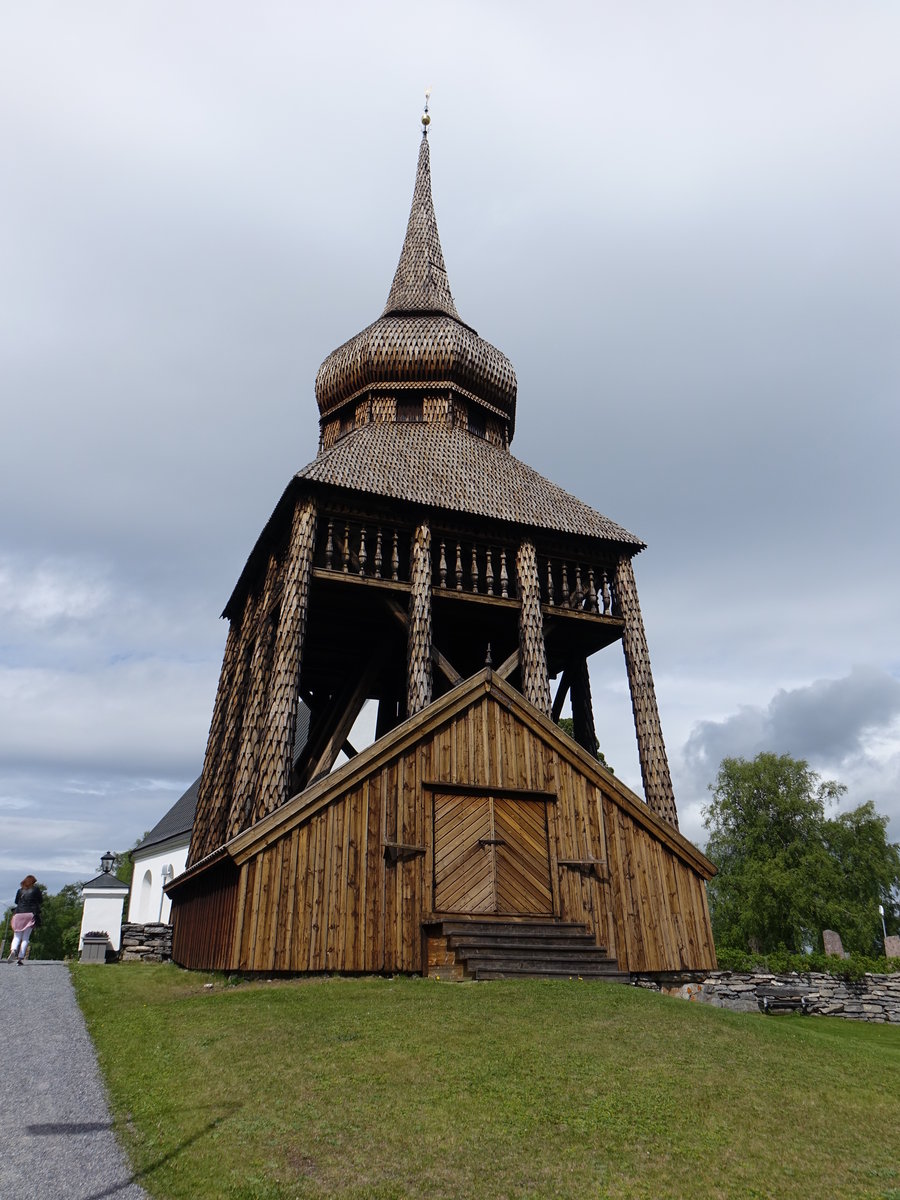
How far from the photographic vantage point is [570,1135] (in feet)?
18.0

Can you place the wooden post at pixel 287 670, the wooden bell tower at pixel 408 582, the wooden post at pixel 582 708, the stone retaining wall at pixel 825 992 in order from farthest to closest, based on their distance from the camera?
1. the wooden post at pixel 582 708
2. the stone retaining wall at pixel 825 992
3. the wooden bell tower at pixel 408 582
4. the wooden post at pixel 287 670

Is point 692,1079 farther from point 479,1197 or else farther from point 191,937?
point 191,937

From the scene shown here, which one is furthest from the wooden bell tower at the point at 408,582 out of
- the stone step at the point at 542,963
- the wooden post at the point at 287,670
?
the stone step at the point at 542,963

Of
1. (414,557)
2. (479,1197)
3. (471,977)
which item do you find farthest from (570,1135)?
(414,557)

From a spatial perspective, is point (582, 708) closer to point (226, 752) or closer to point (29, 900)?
point (226, 752)

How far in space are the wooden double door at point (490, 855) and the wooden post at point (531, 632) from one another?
3309mm

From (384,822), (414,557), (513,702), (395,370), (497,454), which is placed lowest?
(384,822)

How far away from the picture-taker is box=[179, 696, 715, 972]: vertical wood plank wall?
11.5 m

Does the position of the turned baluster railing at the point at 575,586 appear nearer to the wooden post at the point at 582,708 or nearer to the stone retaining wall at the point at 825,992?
the wooden post at the point at 582,708

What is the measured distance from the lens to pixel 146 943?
743 inches

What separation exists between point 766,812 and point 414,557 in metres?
30.5

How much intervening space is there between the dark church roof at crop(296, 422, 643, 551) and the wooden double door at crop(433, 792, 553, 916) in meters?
6.92

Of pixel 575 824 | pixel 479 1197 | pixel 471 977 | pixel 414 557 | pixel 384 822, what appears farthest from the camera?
pixel 414 557

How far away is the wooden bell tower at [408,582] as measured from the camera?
54.0ft
